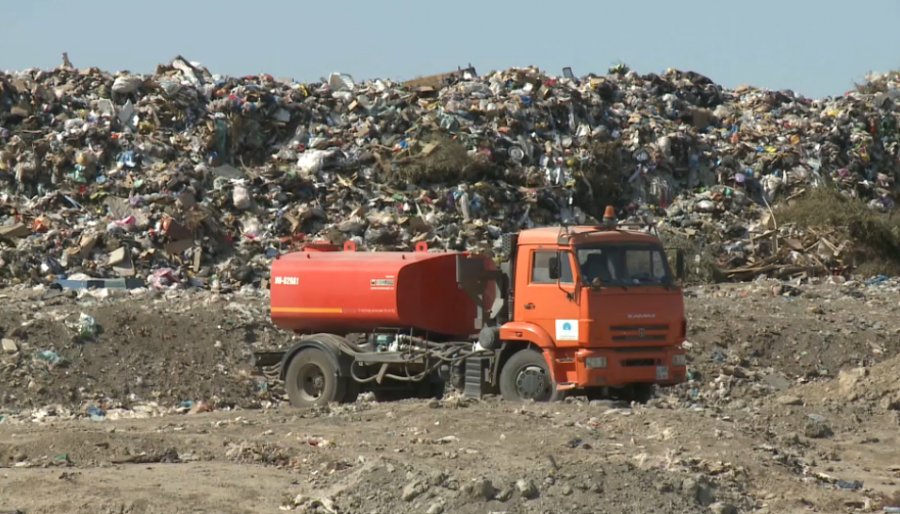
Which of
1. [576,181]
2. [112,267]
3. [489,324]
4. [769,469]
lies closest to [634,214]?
[576,181]

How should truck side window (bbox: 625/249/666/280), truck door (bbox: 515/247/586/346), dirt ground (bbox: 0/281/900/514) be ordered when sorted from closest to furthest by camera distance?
1. dirt ground (bbox: 0/281/900/514)
2. truck door (bbox: 515/247/586/346)
3. truck side window (bbox: 625/249/666/280)

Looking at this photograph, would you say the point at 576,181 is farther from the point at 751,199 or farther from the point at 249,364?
the point at 249,364

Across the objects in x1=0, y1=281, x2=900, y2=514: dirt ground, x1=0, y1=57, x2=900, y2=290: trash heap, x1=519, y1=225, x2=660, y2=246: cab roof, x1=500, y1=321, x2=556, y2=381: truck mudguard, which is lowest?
x1=0, y1=281, x2=900, y2=514: dirt ground

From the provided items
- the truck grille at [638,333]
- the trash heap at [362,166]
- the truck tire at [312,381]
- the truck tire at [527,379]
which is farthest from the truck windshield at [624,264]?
the trash heap at [362,166]

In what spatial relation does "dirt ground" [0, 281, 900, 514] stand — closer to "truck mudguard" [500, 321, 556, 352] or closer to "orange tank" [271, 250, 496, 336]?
"truck mudguard" [500, 321, 556, 352]

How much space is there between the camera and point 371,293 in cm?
1258

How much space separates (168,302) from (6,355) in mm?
2911

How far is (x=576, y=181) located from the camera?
22484 mm

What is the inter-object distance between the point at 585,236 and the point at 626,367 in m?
1.28

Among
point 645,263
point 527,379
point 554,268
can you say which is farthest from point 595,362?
point 645,263

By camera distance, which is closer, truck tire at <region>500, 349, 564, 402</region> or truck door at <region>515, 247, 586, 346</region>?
truck door at <region>515, 247, 586, 346</region>

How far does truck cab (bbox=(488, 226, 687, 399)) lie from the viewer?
11.3 meters

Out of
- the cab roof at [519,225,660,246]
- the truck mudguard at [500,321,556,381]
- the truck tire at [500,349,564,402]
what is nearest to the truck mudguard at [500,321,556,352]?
the truck mudguard at [500,321,556,381]

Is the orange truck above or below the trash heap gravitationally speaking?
below
